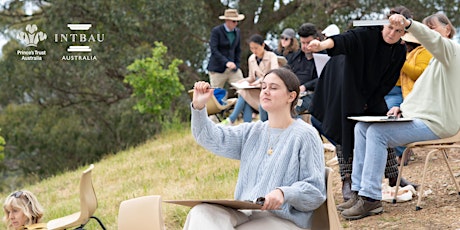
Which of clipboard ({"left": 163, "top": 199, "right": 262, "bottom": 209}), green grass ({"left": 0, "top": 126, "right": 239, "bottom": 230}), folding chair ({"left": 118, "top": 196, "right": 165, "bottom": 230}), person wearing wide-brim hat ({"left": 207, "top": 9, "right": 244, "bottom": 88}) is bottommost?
green grass ({"left": 0, "top": 126, "right": 239, "bottom": 230})

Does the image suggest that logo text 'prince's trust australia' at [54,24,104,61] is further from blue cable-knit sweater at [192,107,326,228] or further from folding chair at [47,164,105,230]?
blue cable-knit sweater at [192,107,326,228]

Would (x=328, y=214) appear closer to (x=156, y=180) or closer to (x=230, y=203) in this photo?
(x=230, y=203)

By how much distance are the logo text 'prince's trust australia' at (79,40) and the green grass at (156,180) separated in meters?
4.07

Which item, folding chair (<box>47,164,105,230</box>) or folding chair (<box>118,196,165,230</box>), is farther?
folding chair (<box>47,164,105,230</box>)

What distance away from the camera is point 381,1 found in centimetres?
1639

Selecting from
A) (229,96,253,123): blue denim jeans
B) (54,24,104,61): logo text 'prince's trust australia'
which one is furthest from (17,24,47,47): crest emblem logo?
(229,96,253,123): blue denim jeans

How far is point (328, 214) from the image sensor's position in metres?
4.10

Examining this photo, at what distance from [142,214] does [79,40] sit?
1335 centimetres

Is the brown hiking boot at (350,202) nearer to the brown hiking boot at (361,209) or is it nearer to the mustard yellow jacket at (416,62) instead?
the brown hiking boot at (361,209)

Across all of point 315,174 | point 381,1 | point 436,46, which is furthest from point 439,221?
point 381,1

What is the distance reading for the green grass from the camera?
309 inches

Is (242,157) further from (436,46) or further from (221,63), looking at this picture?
(221,63)

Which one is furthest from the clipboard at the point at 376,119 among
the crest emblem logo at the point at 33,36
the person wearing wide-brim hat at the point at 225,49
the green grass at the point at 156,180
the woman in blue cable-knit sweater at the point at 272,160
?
the crest emblem logo at the point at 33,36

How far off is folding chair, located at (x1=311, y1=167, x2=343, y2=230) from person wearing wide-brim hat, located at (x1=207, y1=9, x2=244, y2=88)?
712 centimetres
